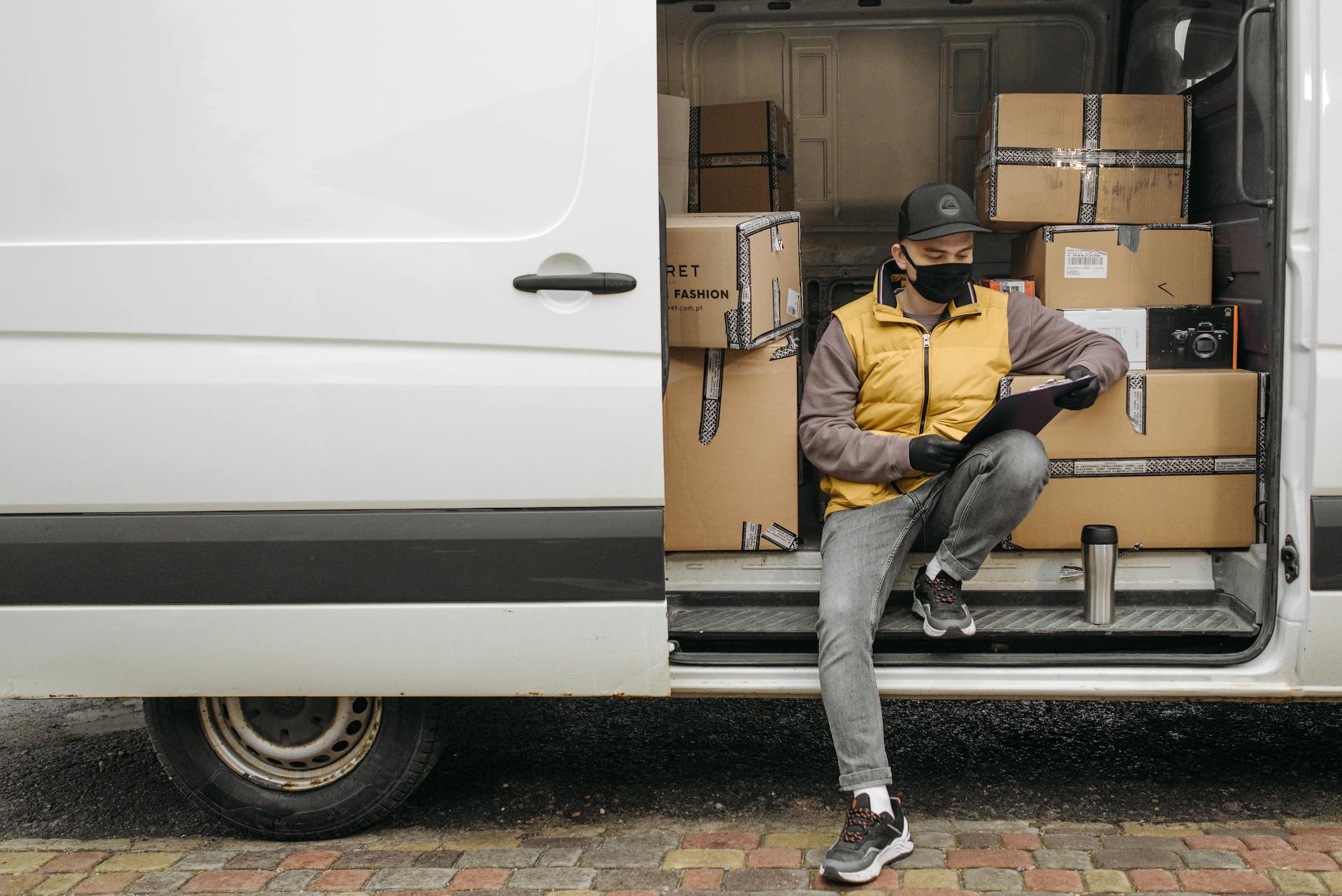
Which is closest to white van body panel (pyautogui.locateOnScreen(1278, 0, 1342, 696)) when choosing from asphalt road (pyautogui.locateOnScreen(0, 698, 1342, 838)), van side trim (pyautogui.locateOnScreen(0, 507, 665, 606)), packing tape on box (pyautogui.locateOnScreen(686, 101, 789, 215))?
asphalt road (pyautogui.locateOnScreen(0, 698, 1342, 838))

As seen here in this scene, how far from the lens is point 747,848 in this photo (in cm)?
275

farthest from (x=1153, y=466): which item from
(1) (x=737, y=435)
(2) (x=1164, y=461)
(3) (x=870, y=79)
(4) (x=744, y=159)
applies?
(3) (x=870, y=79)

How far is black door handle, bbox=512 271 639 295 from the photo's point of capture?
8.21ft

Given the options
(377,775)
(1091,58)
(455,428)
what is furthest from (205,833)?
(1091,58)

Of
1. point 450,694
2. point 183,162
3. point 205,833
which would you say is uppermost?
point 183,162

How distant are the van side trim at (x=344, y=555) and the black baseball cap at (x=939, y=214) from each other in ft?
3.20

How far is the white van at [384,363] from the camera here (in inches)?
98.2

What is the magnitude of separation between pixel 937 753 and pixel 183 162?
250cm

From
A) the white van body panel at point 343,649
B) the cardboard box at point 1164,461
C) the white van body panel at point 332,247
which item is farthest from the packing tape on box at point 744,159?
the white van body panel at point 343,649

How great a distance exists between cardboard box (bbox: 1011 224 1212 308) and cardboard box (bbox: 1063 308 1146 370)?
3.1 inches

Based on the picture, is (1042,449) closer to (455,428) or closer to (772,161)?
(455,428)

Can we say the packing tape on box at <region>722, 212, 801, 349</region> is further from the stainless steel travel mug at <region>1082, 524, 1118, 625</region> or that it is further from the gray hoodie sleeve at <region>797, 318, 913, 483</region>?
the stainless steel travel mug at <region>1082, 524, 1118, 625</region>

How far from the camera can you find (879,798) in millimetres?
2607

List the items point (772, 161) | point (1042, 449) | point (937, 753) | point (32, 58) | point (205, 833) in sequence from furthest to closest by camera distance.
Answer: point (772, 161) < point (937, 753) < point (205, 833) < point (1042, 449) < point (32, 58)
